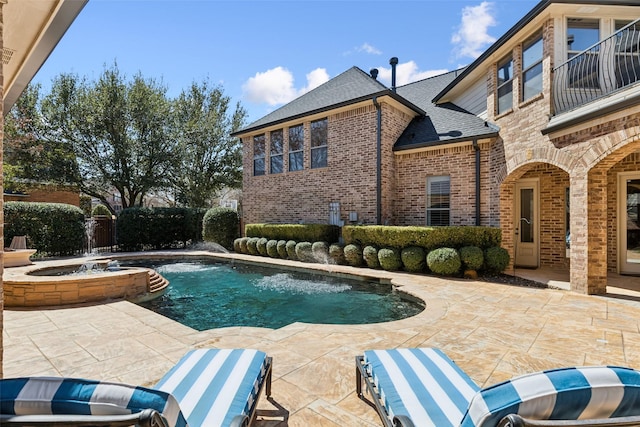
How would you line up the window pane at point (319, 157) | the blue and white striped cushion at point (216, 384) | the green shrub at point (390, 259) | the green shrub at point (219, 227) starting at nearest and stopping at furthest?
1. the blue and white striped cushion at point (216, 384)
2. the green shrub at point (390, 259)
3. the window pane at point (319, 157)
4. the green shrub at point (219, 227)

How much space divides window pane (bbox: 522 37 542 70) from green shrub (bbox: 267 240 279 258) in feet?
30.8

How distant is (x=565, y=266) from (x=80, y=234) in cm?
1826

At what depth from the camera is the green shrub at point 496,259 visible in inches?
303

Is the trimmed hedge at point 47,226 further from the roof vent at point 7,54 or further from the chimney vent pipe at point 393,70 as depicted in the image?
the chimney vent pipe at point 393,70

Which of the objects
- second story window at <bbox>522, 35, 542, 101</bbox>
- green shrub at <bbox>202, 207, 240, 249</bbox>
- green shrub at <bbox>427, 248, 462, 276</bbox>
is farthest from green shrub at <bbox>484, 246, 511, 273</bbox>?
green shrub at <bbox>202, 207, 240, 249</bbox>

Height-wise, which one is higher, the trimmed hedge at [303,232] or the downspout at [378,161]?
the downspout at [378,161]

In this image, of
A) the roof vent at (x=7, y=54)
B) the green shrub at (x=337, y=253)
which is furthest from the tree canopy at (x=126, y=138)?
the green shrub at (x=337, y=253)

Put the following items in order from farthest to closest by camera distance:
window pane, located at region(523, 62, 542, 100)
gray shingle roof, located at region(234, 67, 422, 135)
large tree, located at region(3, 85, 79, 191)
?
large tree, located at region(3, 85, 79, 191), gray shingle roof, located at region(234, 67, 422, 135), window pane, located at region(523, 62, 542, 100)

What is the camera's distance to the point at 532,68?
25.1 feet

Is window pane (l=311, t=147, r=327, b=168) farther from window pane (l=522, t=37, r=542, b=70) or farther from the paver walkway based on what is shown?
the paver walkway

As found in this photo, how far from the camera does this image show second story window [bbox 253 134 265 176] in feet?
46.1

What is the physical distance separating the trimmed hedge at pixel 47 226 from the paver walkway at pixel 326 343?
360 inches

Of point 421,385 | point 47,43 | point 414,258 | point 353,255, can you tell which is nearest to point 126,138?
point 353,255

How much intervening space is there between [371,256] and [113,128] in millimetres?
16216
